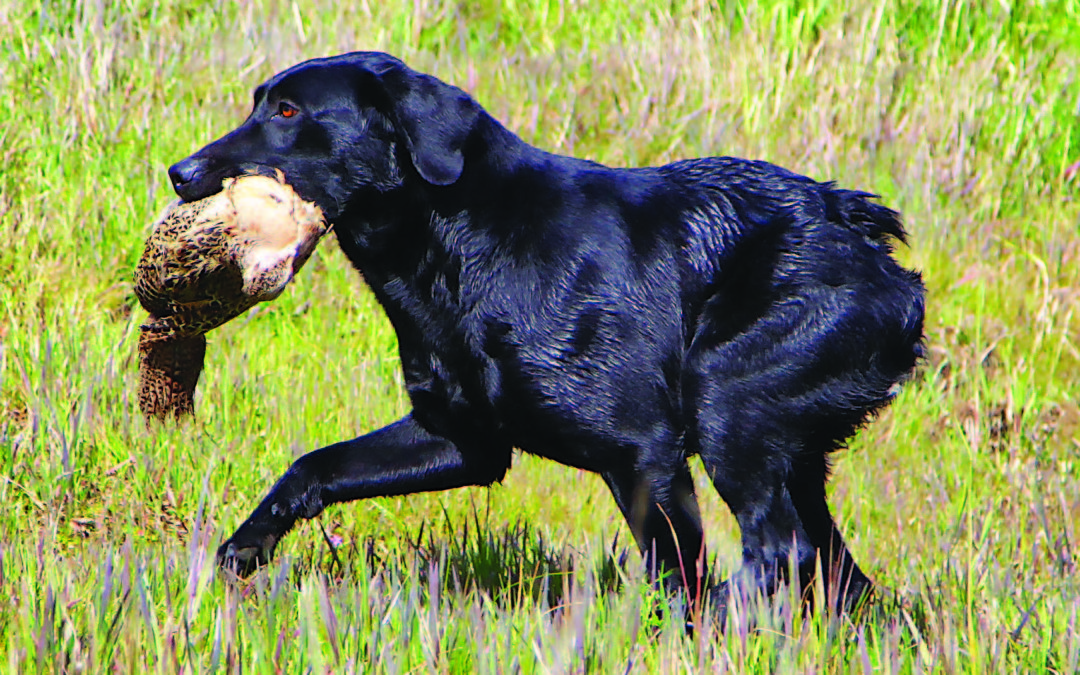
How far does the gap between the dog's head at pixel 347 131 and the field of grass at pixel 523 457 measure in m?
0.90

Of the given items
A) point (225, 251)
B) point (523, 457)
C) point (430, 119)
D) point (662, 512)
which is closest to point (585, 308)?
point (662, 512)

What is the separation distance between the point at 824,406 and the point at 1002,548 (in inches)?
51.7

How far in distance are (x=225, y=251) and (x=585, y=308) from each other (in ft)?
3.07

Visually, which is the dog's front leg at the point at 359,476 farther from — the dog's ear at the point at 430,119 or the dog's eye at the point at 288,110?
the dog's eye at the point at 288,110

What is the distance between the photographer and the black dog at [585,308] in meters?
3.23

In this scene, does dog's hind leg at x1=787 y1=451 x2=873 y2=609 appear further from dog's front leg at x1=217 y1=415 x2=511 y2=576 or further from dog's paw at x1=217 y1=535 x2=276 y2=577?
dog's paw at x1=217 y1=535 x2=276 y2=577

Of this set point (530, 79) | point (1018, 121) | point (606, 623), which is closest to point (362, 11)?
point (530, 79)

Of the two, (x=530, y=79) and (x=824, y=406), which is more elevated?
(x=530, y=79)

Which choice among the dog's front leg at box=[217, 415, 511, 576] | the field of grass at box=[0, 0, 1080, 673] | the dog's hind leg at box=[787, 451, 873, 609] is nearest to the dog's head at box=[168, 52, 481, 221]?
the dog's front leg at box=[217, 415, 511, 576]

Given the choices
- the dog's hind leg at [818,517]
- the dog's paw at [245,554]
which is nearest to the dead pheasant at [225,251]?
the dog's paw at [245,554]

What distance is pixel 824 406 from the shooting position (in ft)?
10.8

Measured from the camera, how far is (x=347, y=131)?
3.41 m

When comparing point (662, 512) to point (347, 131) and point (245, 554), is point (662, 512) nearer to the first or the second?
point (245, 554)

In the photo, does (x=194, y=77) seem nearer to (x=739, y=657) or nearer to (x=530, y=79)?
(x=530, y=79)
